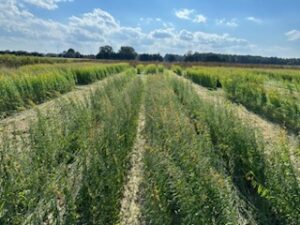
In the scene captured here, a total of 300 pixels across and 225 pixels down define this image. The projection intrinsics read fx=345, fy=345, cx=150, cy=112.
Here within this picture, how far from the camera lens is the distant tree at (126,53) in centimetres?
8318

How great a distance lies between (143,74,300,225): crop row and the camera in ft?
11.1

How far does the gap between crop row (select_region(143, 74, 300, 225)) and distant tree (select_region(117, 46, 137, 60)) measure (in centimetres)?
7762

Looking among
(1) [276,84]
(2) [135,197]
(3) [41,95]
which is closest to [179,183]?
(2) [135,197]

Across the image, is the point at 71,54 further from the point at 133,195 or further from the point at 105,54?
the point at 133,195

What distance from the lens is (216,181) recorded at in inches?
138

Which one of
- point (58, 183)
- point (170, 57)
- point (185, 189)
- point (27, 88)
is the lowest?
point (170, 57)

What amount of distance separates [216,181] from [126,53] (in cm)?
8397

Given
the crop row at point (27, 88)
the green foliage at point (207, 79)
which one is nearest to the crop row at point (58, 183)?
the crop row at point (27, 88)

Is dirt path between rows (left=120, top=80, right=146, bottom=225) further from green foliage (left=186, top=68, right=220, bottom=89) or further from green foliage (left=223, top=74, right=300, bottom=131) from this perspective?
green foliage (left=186, top=68, right=220, bottom=89)

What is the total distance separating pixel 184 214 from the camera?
3.50m

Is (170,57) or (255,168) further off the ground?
(255,168)

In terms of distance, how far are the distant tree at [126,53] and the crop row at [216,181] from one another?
77.6m

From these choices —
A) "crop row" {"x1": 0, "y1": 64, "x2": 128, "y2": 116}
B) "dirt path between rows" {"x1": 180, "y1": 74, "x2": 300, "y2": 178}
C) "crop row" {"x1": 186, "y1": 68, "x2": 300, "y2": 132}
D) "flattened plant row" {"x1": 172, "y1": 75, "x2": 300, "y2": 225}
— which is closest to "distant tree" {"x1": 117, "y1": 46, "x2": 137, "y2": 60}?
"crop row" {"x1": 0, "y1": 64, "x2": 128, "y2": 116}

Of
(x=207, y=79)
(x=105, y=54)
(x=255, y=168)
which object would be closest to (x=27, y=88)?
(x=255, y=168)
